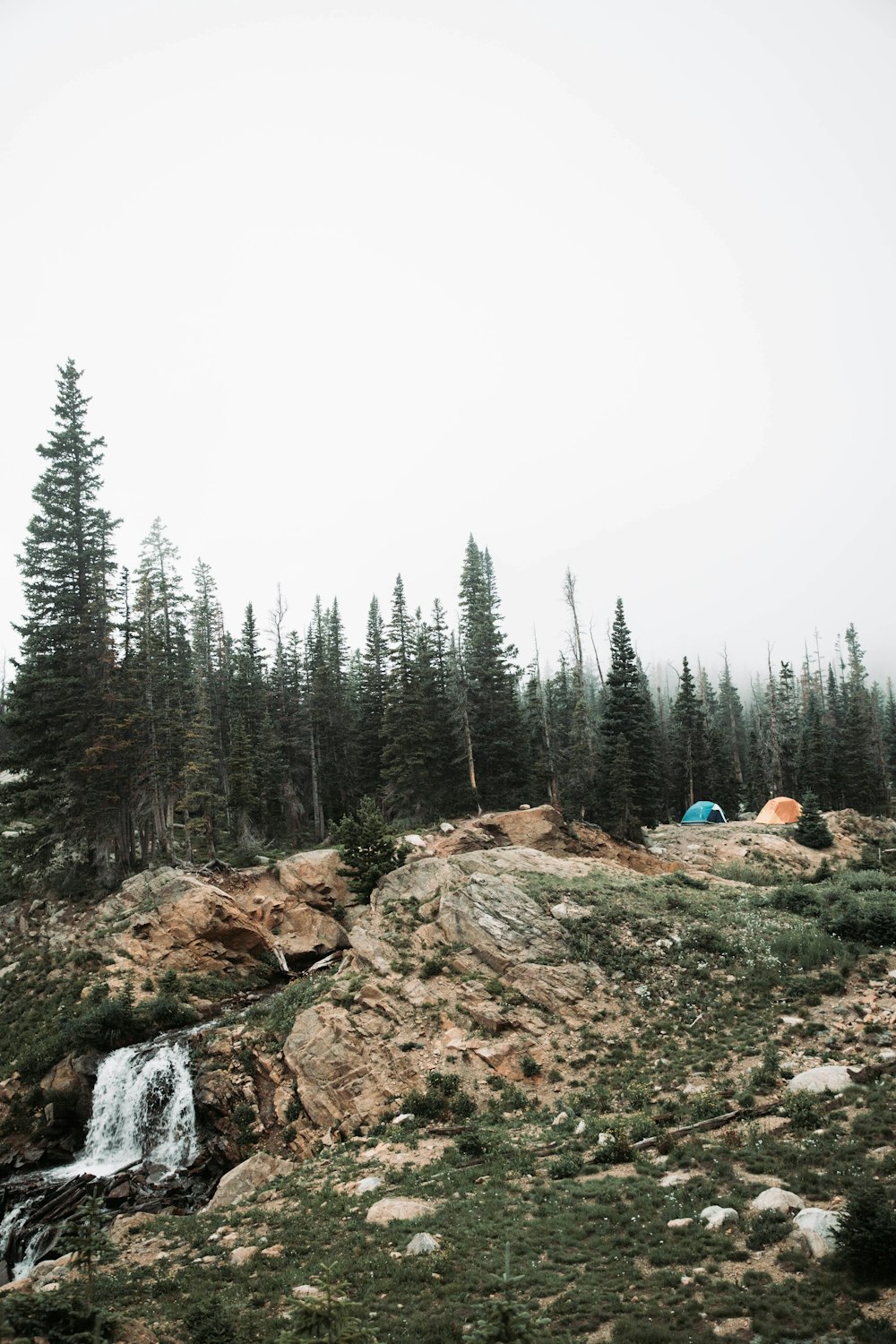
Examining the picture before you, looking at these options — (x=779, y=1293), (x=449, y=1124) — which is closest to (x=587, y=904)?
(x=449, y=1124)

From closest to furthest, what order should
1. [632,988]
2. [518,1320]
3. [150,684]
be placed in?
[518,1320]
[632,988]
[150,684]

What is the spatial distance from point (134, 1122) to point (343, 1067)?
6.89 metres

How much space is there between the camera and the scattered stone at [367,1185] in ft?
45.4

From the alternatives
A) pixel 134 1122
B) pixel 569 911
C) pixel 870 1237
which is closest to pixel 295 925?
pixel 134 1122

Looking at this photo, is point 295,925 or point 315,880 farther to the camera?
point 315,880

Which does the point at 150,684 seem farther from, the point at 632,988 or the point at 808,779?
the point at 808,779

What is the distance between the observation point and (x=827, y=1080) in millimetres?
14016

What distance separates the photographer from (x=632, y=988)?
20.8m

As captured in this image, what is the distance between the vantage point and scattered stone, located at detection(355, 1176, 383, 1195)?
45.4 feet

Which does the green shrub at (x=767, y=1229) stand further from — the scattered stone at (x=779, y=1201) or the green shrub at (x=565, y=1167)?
the green shrub at (x=565, y=1167)

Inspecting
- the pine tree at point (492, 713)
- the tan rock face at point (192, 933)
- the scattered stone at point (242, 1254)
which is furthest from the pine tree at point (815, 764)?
the scattered stone at point (242, 1254)

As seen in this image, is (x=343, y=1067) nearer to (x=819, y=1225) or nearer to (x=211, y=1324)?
(x=211, y=1324)

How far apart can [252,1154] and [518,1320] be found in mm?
14367

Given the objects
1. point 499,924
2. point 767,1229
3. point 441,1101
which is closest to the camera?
point 767,1229
